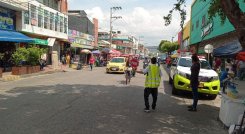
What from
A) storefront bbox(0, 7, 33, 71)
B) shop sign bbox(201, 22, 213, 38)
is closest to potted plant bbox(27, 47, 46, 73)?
storefront bbox(0, 7, 33, 71)

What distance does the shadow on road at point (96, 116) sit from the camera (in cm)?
686

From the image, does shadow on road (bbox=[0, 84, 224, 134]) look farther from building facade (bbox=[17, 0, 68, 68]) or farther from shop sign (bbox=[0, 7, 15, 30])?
building facade (bbox=[17, 0, 68, 68])

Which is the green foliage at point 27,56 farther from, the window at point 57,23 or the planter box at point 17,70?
the window at point 57,23

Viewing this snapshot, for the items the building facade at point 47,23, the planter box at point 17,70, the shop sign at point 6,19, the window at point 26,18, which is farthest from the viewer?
the building facade at point 47,23

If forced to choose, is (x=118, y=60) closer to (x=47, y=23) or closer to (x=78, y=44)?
(x=47, y=23)

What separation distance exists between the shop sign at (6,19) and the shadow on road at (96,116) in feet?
50.0

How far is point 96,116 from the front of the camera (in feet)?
26.7

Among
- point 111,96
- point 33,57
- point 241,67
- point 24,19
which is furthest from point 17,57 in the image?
point 241,67

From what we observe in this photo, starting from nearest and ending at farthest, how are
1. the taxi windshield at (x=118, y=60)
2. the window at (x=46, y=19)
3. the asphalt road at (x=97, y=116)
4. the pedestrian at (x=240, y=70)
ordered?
the asphalt road at (x=97, y=116), the pedestrian at (x=240, y=70), the taxi windshield at (x=118, y=60), the window at (x=46, y=19)

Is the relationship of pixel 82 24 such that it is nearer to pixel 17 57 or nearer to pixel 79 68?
pixel 79 68

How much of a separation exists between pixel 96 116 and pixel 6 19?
20574 mm

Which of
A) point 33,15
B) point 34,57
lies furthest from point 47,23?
point 34,57

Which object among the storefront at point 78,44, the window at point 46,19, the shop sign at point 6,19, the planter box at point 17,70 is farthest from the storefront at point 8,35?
the storefront at point 78,44

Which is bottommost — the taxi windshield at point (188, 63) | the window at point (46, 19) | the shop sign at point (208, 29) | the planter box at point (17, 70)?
the planter box at point (17, 70)
